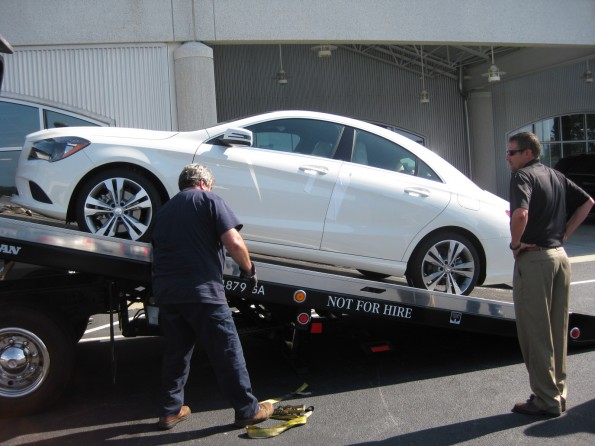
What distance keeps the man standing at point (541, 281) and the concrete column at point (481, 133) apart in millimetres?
16165

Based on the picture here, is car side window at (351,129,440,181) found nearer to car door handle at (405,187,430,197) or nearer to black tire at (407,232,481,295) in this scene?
car door handle at (405,187,430,197)

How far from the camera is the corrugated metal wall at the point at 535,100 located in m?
20.6

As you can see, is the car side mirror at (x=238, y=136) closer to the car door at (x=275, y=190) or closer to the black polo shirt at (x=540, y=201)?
the car door at (x=275, y=190)

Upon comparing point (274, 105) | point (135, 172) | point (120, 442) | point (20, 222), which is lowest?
point (120, 442)

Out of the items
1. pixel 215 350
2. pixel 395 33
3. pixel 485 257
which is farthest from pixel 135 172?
pixel 395 33

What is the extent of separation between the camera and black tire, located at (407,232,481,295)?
5.23m

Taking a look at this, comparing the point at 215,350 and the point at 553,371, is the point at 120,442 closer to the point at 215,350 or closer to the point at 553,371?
the point at 215,350

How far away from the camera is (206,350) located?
13.2 feet

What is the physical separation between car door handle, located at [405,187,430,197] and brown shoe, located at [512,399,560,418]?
185 cm

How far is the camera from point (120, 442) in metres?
3.96

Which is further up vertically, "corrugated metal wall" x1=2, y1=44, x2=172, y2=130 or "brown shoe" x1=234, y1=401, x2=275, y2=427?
"corrugated metal wall" x1=2, y1=44, x2=172, y2=130

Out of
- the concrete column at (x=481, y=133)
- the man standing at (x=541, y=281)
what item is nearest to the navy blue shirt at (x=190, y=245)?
the man standing at (x=541, y=281)

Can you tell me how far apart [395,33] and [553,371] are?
29.6 feet

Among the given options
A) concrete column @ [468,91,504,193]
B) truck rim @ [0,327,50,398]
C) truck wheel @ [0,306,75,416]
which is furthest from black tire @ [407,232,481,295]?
concrete column @ [468,91,504,193]
